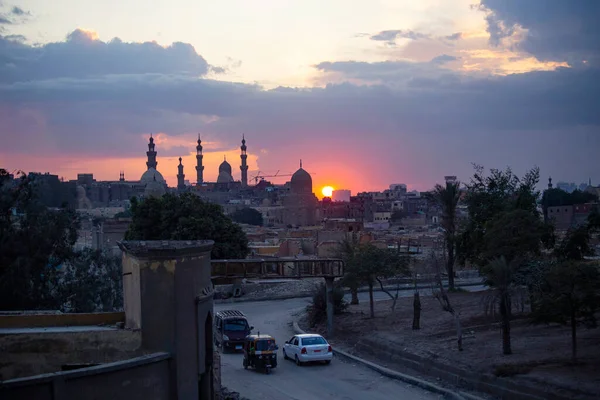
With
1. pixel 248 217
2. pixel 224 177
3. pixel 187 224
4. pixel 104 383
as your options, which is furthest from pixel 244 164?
pixel 104 383

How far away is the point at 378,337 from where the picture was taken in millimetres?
23766

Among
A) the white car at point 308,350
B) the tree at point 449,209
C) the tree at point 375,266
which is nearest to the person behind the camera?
the white car at point 308,350

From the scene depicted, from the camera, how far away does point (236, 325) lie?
2420cm

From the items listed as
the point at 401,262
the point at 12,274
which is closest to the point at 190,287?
the point at 12,274

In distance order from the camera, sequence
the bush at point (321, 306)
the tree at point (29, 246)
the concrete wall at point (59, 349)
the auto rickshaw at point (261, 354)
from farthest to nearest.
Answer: the bush at point (321, 306)
the tree at point (29, 246)
the auto rickshaw at point (261, 354)
the concrete wall at point (59, 349)

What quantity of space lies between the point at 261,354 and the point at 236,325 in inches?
148

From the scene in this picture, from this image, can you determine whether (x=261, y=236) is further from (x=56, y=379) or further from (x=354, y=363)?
(x=56, y=379)

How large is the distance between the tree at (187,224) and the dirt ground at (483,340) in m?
11.4

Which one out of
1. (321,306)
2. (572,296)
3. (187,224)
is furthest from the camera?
(187,224)

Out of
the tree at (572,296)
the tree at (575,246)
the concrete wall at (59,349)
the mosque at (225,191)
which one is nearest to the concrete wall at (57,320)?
the concrete wall at (59,349)

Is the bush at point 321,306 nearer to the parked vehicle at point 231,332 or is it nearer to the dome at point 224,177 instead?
the parked vehicle at point 231,332

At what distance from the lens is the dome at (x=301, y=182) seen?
363 feet

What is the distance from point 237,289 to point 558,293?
21.0 meters

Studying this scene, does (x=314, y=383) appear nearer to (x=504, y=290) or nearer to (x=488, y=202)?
(x=504, y=290)
